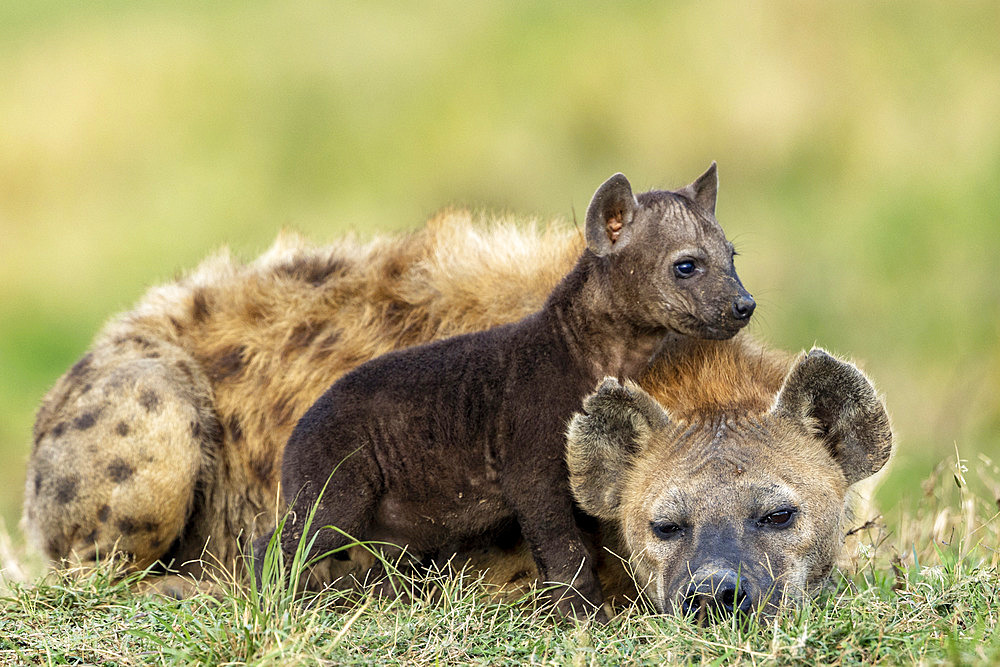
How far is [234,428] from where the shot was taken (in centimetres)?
486

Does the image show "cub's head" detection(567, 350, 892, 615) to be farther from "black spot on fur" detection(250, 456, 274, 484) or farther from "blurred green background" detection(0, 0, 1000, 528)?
"blurred green background" detection(0, 0, 1000, 528)

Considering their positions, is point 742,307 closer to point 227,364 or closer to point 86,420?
point 227,364

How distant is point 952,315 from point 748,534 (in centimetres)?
628

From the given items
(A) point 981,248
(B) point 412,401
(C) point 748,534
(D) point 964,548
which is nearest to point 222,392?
(B) point 412,401

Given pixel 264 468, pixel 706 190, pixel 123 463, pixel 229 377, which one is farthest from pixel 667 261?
pixel 123 463


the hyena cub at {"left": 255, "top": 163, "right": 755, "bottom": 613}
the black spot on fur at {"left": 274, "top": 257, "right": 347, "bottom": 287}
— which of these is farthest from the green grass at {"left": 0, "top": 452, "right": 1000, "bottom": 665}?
the black spot on fur at {"left": 274, "top": 257, "right": 347, "bottom": 287}

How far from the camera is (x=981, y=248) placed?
9797mm

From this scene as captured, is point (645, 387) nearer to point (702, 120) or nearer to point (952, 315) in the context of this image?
point (952, 315)

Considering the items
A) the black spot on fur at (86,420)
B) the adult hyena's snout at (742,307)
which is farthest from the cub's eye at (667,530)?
the black spot on fur at (86,420)

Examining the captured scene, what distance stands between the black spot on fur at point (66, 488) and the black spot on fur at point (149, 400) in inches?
12.9

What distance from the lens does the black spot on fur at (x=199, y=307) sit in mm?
5148

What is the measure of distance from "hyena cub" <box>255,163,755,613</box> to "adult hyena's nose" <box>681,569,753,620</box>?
0.43 m

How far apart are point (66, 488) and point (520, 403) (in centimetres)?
175

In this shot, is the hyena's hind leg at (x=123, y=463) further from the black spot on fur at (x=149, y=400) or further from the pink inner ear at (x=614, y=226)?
the pink inner ear at (x=614, y=226)
